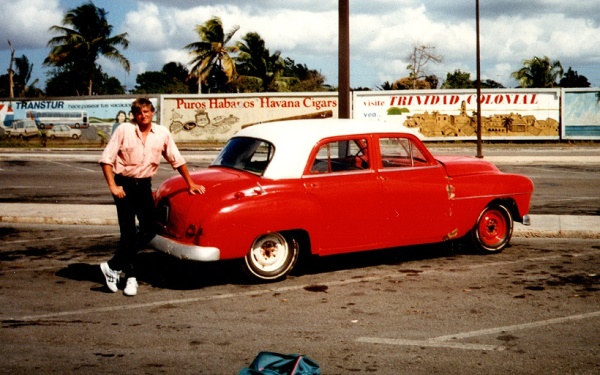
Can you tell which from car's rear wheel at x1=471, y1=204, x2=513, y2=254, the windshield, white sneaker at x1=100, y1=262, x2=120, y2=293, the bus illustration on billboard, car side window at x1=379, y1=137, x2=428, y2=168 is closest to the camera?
white sneaker at x1=100, y1=262, x2=120, y2=293

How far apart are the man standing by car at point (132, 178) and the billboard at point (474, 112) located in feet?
115

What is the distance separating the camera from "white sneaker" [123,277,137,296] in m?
6.66

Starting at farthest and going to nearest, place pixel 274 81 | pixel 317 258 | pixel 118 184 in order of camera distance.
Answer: pixel 274 81, pixel 317 258, pixel 118 184

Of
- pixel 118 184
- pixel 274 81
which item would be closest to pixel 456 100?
pixel 274 81

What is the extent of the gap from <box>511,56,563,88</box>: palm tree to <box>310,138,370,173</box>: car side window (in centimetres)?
7005

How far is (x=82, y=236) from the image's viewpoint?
33.0 feet

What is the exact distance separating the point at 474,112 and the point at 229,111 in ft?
49.1

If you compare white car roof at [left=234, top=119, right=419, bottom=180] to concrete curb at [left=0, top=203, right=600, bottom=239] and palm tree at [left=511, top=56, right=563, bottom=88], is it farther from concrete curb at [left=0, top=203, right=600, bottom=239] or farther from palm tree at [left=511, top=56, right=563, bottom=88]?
palm tree at [left=511, top=56, right=563, bottom=88]

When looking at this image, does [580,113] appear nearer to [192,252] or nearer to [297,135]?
[297,135]

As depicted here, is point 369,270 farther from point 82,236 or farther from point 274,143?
point 82,236

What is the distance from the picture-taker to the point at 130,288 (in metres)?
6.68

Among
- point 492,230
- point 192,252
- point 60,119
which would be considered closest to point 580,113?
point 60,119

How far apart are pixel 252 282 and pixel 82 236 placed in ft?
12.9

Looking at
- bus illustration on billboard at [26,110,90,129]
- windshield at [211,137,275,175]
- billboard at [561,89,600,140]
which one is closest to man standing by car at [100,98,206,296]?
windshield at [211,137,275,175]
